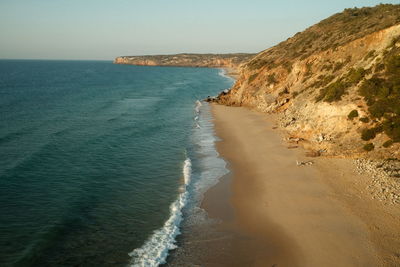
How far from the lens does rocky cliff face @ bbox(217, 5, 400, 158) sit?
→ 89.6ft

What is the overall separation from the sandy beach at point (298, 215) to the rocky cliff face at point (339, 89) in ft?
10.1

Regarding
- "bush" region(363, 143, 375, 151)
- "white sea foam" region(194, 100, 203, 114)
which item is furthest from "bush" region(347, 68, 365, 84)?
"white sea foam" region(194, 100, 203, 114)

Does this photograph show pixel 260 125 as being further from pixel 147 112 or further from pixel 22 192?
pixel 22 192

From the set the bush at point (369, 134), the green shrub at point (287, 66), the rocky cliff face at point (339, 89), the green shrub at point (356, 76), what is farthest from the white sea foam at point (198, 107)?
the bush at point (369, 134)

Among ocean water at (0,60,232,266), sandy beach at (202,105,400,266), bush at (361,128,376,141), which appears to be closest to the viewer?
sandy beach at (202,105,400,266)

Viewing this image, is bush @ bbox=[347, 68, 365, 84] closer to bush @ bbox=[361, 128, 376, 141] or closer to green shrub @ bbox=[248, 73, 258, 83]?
bush @ bbox=[361, 128, 376, 141]

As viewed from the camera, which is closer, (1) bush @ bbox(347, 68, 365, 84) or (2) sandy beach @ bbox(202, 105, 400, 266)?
(2) sandy beach @ bbox(202, 105, 400, 266)

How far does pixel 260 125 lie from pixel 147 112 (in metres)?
20.0

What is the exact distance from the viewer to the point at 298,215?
64.1ft

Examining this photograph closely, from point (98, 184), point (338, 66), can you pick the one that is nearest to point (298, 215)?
point (98, 184)

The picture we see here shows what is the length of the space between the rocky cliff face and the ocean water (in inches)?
401

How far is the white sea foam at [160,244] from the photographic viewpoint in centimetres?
1586

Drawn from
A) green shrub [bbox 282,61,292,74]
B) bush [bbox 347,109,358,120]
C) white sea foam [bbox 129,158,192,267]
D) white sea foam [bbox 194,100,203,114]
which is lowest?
white sea foam [bbox 194,100,203,114]

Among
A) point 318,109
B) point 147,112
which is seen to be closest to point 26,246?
point 318,109
